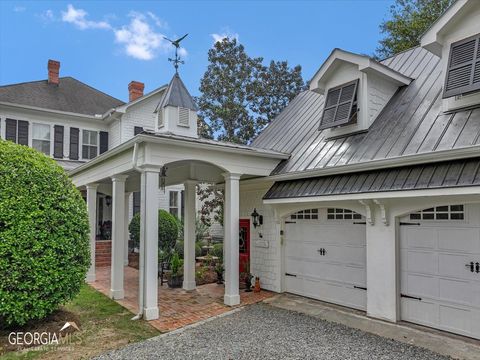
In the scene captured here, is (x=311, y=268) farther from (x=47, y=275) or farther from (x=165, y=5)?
(x=165, y=5)

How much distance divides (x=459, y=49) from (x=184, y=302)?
802 cm

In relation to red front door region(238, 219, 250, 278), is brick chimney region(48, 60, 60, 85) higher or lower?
higher

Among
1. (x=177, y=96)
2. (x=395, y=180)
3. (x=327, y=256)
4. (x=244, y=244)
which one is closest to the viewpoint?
(x=395, y=180)

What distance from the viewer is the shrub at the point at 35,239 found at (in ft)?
19.5

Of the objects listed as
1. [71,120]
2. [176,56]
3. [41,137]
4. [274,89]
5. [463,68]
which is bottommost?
[463,68]

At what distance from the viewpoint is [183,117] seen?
9508mm

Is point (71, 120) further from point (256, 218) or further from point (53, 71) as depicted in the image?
point (256, 218)

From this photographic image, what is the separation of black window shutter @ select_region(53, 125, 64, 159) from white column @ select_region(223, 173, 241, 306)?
1248 cm

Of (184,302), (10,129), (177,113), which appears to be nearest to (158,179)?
(177,113)

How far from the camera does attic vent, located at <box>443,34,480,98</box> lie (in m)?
6.53

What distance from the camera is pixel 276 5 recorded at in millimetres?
14727

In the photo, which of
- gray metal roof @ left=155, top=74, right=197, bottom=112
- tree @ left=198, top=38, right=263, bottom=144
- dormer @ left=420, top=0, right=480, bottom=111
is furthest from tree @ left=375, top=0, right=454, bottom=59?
gray metal roof @ left=155, top=74, right=197, bottom=112

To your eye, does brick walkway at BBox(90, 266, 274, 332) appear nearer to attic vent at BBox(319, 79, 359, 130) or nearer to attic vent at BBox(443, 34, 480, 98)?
attic vent at BBox(319, 79, 359, 130)

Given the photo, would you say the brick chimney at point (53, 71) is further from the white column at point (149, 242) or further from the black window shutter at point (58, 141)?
the white column at point (149, 242)
